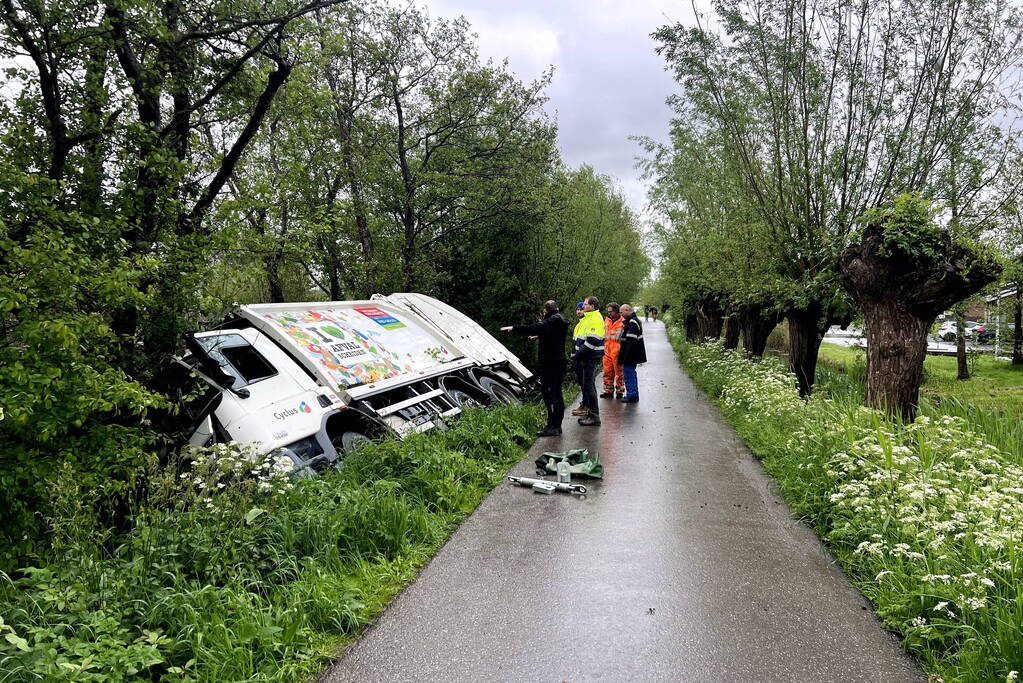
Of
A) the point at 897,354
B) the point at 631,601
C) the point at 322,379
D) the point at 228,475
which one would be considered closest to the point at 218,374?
the point at 322,379

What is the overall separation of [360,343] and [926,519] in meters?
6.30

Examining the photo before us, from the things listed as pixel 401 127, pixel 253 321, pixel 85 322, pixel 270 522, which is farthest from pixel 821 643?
pixel 401 127

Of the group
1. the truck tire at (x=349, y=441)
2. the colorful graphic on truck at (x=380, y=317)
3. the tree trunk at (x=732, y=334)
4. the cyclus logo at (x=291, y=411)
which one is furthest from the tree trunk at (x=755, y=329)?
the cyclus logo at (x=291, y=411)

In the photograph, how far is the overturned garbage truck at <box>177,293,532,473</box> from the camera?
18.7 ft

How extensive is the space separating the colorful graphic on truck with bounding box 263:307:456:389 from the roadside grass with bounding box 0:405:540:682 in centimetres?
202

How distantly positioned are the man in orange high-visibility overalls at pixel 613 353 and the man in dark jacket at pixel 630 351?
0.54 ft

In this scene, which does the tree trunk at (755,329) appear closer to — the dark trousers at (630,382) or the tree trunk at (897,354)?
the dark trousers at (630,382)

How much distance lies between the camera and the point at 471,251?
18.6 meters

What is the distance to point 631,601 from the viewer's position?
A: 12.5 feet

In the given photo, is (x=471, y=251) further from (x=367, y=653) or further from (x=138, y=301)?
(x=367, y=653)

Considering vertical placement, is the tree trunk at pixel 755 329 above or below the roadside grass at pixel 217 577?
above

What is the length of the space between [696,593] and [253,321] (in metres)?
5.55

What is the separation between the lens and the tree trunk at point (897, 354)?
720 centimetres

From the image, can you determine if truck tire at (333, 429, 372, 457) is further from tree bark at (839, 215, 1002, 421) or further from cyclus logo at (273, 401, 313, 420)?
tree bark at (839, 215, 1002, 421)
